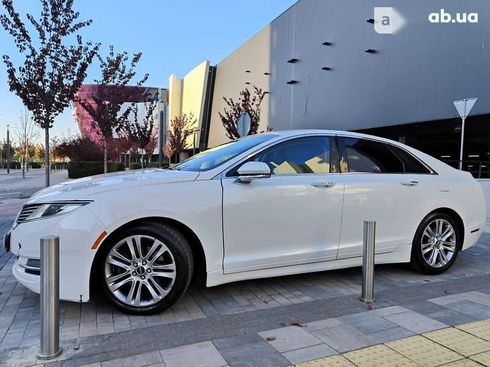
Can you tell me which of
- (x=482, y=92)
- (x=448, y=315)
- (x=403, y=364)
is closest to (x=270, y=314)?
(x=403, y=364)

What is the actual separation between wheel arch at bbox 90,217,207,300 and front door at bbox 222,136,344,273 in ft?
0.72

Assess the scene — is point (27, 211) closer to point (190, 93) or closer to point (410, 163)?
point (410, 163)

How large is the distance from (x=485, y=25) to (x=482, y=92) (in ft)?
7.13

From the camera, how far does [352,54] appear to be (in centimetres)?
2144

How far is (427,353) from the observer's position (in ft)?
9.91

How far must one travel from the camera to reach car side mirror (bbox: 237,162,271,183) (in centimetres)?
383

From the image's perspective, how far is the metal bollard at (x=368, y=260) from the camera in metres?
3.92

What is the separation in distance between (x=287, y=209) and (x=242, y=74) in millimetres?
35704

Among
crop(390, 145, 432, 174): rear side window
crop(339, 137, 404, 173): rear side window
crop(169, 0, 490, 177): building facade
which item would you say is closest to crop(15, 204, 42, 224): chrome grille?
crop(339, 137, 404, 173): rear side window

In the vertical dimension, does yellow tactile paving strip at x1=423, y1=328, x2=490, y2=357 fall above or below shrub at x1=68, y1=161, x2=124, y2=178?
below

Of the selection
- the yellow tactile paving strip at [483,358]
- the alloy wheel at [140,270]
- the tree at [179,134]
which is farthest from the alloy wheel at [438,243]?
the tree at [179,134]

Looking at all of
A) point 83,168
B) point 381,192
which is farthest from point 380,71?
point 83,168

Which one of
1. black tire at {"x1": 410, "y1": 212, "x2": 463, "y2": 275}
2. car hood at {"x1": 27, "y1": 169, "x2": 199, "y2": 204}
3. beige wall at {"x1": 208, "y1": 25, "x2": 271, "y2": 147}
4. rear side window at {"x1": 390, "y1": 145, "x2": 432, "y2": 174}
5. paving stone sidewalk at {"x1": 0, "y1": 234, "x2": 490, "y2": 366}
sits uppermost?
beige wall at {"x1": 208, "y1": 25, "x2": 271, "y2": 147}

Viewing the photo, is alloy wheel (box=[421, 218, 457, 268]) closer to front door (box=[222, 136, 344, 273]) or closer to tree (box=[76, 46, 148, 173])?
front door (box=[222, 136, 344, 273])
